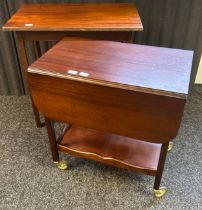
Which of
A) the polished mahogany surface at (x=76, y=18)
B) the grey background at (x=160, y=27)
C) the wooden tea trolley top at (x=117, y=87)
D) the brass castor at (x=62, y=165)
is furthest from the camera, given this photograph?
the grey background at (x=160, y=27)

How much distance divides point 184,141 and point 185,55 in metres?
0.71

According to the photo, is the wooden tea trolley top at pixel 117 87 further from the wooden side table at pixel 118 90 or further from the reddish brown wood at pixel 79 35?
the reddish brown wood at pixel 79 35

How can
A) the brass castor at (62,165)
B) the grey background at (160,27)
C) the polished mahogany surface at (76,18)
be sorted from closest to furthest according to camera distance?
1. the polished mahogany surface at (76,18)
2. the brass castor at (62,165)
3. the grey background at (160,27)

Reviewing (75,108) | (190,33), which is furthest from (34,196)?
(190,33)

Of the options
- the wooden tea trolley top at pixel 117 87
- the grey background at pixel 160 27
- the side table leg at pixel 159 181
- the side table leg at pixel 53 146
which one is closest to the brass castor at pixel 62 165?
the side table leg at pixel 53 146

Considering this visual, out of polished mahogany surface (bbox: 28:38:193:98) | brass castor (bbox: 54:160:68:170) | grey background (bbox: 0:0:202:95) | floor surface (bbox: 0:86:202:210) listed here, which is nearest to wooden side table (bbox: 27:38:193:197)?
polished mahogany surface (bbox: 28:38:193:98)

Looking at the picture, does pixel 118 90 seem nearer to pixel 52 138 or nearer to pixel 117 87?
pixel 117 87

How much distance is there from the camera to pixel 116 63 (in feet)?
3.72

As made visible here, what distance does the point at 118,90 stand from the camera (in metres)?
1.00

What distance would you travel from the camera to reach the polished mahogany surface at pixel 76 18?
129cm

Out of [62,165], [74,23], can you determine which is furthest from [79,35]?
[62,165]

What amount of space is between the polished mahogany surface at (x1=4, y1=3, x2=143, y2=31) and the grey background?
0.80ft

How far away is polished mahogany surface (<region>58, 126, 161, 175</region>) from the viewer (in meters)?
1.30

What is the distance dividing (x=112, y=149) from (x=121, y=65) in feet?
1.66
